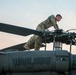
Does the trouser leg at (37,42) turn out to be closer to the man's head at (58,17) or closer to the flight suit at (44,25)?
the flight suit at (44,25)

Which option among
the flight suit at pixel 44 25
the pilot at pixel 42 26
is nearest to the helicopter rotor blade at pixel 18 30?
the pilot at pixel 42 26

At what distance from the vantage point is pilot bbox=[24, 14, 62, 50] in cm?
693

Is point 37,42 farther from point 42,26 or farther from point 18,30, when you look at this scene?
point 42,26

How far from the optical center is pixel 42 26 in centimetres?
831

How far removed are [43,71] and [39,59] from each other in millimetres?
227

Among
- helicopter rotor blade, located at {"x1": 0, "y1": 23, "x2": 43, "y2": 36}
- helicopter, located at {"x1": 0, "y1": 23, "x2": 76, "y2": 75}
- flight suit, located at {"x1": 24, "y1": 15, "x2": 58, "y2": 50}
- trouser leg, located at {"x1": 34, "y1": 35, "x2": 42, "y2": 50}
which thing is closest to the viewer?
helicopter, located at {"x1": 0, "y1": 23, "x2": 76, "y2": 75}

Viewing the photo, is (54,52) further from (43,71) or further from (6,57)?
(6,57)

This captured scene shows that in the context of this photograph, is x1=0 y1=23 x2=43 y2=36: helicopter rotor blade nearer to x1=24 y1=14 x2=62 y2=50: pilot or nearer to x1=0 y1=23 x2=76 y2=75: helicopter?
x1=24 y1=14 x2=62 y2=50: pilot

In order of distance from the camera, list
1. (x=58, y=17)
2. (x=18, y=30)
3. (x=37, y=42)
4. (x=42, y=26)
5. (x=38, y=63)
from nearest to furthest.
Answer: (x=38, y=63) < (x=18, y=30) < (x=37, y=42) < (x=58, y=17) < (x=42, y=26)

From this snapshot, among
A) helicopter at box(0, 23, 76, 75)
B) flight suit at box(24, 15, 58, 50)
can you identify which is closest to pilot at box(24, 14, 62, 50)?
flight suit at box(24, 15, 58, 50)

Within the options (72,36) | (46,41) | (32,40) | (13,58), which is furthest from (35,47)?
(13,58)

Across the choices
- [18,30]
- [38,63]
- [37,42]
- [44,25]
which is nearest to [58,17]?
[44,25]

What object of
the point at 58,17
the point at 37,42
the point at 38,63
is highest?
the point at 58,17

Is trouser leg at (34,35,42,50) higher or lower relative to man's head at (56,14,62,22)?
lower
